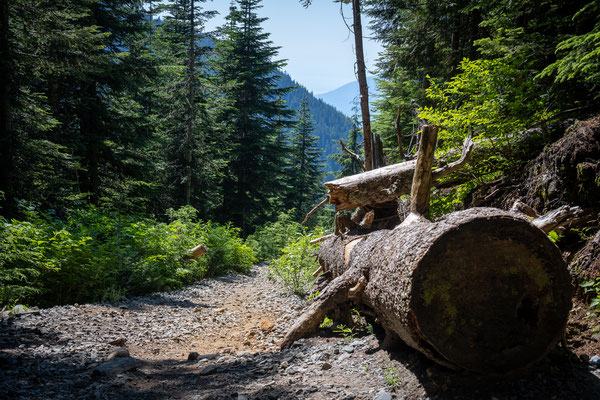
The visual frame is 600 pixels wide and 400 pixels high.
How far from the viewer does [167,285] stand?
845 centimetres

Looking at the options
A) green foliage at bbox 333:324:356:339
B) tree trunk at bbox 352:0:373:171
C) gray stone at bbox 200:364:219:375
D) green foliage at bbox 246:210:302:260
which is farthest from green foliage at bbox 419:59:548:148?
green foliage at bbox 246:210:302:260

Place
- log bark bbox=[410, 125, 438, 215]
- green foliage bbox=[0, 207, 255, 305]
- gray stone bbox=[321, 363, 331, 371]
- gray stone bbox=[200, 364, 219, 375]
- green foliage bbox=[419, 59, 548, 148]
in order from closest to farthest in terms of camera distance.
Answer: gray stone bbox=[321, 363, 331, 371]
gray stone bbox=[200, 364, 219, 375]
log bark bbox=[410, 125, 438, 215]
green foliage bbox=[0, 207, 255, 305]
green foliage bbox=[419, 59, 548, 148]

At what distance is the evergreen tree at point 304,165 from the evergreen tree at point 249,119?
6.53m

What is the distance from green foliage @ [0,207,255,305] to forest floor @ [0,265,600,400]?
72cm

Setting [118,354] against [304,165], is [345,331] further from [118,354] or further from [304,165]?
[304,165]

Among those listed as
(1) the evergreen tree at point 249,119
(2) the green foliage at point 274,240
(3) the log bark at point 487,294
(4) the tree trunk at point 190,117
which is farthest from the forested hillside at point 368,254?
(1) the evergreen tree at point 249,119

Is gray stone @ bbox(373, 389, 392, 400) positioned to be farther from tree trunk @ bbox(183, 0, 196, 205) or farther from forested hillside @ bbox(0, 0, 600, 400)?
tree trunk @ bbox(183, 0, 196, 205)

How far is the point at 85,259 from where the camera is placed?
235 inches

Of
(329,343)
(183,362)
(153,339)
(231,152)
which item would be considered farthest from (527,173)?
(231,152)

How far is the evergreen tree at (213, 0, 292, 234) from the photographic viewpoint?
80.3ft

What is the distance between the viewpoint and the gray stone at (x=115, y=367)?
3.21 m

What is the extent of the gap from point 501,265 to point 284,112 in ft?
87.5

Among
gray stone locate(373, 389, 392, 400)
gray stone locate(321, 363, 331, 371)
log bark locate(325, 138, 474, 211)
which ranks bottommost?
gray stone locate(321, 363, 331, 371)

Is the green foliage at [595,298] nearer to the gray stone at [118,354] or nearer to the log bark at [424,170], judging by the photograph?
the log bark at [424,170]
